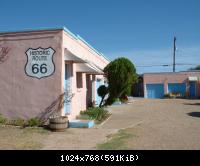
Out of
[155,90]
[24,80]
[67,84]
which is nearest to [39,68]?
[24,80]

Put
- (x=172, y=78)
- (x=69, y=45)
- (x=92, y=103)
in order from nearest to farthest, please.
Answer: (x=69, y=45) < (x=92, y=103) < (x=172, y=78)

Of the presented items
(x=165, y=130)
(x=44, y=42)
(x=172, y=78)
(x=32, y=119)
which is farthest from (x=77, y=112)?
(x=172, y=78)

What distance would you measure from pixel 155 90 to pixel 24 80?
32.4 metres

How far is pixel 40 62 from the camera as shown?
14125 mm

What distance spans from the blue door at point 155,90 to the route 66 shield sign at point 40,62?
3176cm

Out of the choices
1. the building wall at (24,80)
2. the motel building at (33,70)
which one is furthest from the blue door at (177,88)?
the building wall at (24,80)

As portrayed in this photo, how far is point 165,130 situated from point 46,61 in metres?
5.76

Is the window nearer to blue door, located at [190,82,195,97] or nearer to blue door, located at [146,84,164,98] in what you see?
blue door, located at [146,84,164,98]

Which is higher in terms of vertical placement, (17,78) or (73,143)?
(17,78)

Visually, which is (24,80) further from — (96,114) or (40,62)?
(96,114)

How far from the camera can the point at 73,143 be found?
1042 cm
